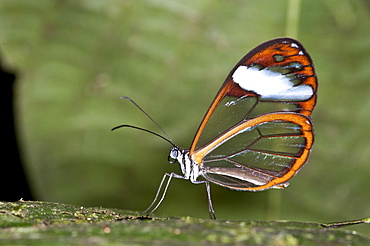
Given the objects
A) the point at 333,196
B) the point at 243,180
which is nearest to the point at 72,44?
the point at 243,180

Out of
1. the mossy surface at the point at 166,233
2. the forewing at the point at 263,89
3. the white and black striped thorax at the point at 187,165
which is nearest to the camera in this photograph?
the mossy surface at the point at 166,233

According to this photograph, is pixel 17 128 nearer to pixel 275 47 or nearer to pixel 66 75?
pixel 66 75

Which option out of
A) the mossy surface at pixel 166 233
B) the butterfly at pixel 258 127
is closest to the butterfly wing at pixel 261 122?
the butterfly at pixel 258 127

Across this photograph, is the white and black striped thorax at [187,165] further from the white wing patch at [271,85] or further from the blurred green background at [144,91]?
the white wing patch at [271,85]

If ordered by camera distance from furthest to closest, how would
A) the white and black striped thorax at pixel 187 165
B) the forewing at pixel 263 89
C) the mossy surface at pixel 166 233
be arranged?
the white and black striped thorax at pixel 187 165 < the forewing at pixel 263 89 < the mossy surface at pixel 166 233

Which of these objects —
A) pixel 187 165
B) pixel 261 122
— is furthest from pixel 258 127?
pixel 187 165

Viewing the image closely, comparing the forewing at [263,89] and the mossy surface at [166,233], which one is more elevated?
the forewing at [263,89]

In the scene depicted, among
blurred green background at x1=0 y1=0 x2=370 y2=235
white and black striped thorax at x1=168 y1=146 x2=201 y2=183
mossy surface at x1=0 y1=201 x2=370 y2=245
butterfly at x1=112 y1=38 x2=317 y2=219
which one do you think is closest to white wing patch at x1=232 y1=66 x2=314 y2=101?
butterfly at x1=112 y1=38 x2=317 y2=219

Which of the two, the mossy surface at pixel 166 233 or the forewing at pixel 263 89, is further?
the forewing at pixel 263 89

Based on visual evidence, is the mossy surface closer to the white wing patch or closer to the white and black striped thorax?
the white wing patch

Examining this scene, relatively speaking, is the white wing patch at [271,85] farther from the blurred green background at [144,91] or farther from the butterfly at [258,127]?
the blurred green background at [144,91]
